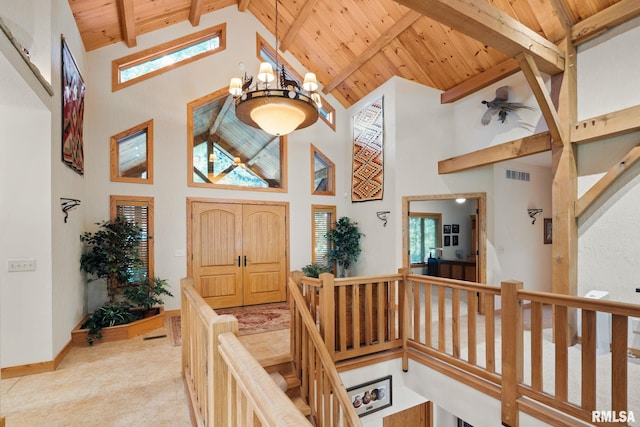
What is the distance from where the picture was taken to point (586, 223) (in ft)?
11.3

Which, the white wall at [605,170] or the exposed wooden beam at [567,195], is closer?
the white wall at [605,170]

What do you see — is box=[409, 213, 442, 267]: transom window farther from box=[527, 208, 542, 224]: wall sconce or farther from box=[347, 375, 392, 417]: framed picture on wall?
box=[347, 375, 392, 417]: framed picture on wall

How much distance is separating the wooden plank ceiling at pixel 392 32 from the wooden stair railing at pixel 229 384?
2772 millimetres

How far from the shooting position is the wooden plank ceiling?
120 inches

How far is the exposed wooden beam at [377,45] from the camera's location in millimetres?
4312

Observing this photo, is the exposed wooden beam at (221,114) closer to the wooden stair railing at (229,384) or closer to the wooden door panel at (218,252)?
the wooden door panel at (218,252)

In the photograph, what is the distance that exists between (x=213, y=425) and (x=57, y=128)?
3419 millimetres

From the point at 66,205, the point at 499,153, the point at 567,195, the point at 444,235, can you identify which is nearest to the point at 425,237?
the point at 444,235

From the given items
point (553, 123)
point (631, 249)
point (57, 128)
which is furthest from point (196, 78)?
point (631, 249)

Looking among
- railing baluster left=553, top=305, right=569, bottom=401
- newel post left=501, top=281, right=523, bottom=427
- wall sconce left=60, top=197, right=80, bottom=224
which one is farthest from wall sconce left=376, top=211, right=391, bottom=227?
wall sconce left=60, top=197, right=80, bottom=224

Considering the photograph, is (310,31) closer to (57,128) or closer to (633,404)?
(57,128)

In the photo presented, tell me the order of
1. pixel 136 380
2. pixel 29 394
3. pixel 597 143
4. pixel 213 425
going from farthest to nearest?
pixel 597 143
pixel 136 380
pixel 29 394
pixel 213 425

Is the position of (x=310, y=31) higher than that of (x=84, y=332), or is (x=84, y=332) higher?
(x=310, y=31)

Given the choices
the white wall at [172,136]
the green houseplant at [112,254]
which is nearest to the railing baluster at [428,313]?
the white wall at [172,136]
